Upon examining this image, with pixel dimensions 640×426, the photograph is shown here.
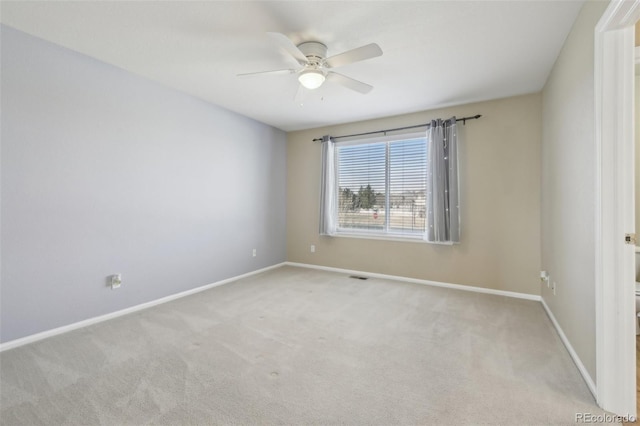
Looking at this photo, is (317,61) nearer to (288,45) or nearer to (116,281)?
(288,45)

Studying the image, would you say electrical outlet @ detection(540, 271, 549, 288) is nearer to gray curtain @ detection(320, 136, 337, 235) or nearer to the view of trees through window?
the view of trees through window

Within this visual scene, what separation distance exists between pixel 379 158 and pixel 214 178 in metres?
2.59

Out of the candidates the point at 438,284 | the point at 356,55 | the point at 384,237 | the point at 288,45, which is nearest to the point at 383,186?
the point at 384,237

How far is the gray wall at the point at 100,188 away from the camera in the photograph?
234cm

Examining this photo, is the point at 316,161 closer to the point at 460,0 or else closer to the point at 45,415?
the point at 460,0

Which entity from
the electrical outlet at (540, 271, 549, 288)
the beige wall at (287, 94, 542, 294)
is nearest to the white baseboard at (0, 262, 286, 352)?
the beige wall at (287, 94, 542, 294)

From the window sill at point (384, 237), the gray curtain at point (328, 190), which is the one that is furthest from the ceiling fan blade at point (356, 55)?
the window sill at point (384, 237)

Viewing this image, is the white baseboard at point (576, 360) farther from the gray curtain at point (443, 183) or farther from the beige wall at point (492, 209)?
the gray curtain at point (443, 183)

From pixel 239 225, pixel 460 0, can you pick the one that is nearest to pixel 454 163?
pixel 460 0

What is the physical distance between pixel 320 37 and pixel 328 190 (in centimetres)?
276

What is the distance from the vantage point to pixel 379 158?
4.66m

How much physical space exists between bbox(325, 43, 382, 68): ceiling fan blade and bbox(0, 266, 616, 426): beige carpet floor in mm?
2297

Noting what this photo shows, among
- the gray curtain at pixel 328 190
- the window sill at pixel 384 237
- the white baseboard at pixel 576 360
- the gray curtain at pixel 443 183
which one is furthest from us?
the gray curtain at pixel 328 190

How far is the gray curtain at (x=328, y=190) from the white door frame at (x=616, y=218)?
11.7 ft
